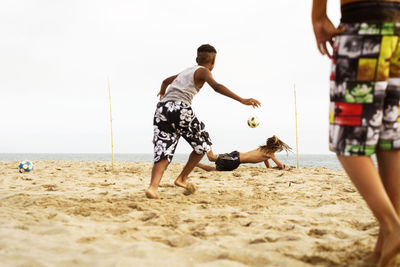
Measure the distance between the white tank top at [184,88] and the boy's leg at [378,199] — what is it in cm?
232

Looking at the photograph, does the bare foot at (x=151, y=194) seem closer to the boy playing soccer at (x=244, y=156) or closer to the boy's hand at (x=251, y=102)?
the boy's hand at (x=251, y=102)

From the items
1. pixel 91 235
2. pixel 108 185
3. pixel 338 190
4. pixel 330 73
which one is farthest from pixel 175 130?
pixel 330 73

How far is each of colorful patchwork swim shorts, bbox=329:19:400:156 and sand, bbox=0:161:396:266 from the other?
0.62 metres

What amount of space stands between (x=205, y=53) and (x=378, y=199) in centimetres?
261

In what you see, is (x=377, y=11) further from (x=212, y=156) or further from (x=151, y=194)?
(x=212, y=156)

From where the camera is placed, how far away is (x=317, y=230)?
87.6 inches

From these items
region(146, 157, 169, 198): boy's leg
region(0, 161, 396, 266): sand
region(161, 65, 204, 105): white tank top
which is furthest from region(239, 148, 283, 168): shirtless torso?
region(146, 157, 169, 198): boy's leg

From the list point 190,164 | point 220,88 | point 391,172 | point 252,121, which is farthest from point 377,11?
point 252,121

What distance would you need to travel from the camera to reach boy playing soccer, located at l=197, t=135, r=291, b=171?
6316 millimetres

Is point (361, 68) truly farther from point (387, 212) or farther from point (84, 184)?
point (84, 184)

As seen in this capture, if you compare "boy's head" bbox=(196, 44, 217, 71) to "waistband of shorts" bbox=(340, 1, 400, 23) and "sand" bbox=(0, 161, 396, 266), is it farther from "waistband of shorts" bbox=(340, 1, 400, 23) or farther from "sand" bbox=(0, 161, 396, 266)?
"waistband of shorts" bbox=(340, 1, 400, 23)

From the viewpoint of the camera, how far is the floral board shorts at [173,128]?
3564 mm

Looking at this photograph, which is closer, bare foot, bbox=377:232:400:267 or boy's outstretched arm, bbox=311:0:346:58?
bare foot, bbox=377:232:400:267

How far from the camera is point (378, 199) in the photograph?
1.41m
